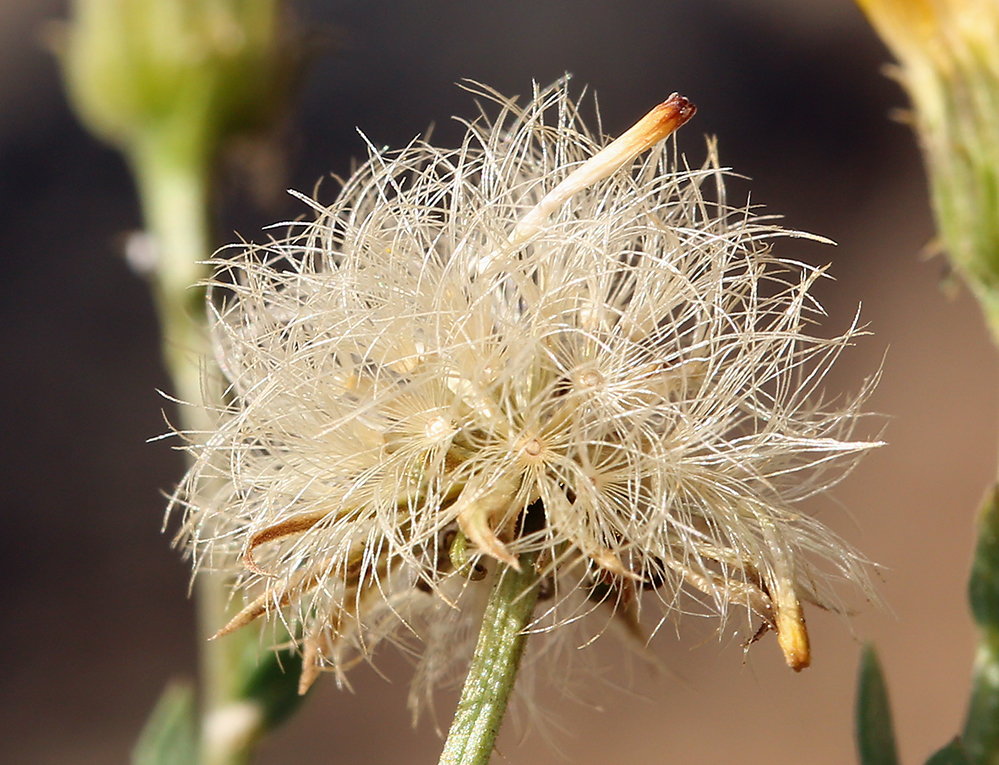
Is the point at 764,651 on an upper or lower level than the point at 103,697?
lower

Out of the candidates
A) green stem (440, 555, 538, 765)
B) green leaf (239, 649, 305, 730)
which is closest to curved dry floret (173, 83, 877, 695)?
green stem (440, 555, 538, 765)

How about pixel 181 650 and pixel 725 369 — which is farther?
pixel 181 650

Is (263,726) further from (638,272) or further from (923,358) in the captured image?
(923,358)

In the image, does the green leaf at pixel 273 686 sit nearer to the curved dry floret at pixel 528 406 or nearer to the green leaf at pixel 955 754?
the curved dry floret at pixel 528 406

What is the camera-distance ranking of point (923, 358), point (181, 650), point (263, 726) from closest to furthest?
point (263, 726) < point (181, 650) < point (923, 358)

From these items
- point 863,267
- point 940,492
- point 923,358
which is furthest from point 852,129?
point 940,492

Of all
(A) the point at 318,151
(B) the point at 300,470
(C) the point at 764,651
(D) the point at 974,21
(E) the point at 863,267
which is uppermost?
(A) the point at 318,151

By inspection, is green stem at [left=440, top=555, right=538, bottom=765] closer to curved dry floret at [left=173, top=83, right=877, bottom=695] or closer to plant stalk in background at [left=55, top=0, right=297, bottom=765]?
curved dry floret at [left=173, top=83, right=877, bottom=695]
